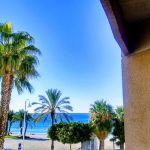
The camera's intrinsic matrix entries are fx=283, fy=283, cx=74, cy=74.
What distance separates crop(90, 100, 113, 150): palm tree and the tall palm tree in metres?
13.0

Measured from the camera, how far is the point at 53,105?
3759cm

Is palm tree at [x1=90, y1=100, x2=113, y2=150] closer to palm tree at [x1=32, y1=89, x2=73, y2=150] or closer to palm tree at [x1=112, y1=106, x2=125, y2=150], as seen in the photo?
palm tree at [x1=112, y1=106, x2=125, y2=150]

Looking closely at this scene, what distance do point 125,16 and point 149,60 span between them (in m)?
0.61

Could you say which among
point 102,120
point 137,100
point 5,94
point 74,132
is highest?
point 5,94

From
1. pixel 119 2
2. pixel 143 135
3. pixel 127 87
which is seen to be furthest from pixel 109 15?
pixel 143 135

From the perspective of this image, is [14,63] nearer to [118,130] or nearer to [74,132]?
[74,132]

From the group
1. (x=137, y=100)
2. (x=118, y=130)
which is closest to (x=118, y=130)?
(x=118, y=130)

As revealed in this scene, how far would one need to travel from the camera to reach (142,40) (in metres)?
3.41

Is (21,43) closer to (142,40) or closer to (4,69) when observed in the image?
(4,69)

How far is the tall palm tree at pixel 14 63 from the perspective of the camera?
17.6m

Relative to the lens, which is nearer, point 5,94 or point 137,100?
point 137,100

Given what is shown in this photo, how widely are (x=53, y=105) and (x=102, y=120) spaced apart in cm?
933

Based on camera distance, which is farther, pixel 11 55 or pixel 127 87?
pixel 11 55

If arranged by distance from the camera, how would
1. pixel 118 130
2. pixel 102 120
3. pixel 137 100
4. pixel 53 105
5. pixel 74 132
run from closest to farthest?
1. pixel 137 100
2. pixel 102 120
3. pixel 74 132
4. pixel 118 130
5. pixel 53 105
